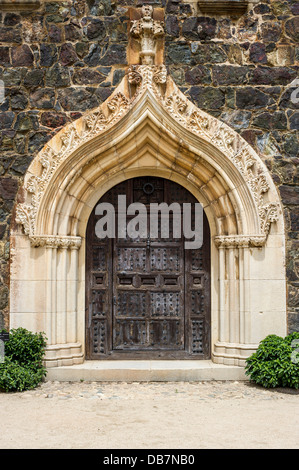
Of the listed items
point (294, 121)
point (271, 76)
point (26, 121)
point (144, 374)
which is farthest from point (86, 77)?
point (144, 374)

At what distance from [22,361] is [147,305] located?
1862 mm

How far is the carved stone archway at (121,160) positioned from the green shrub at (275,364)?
1.25ft

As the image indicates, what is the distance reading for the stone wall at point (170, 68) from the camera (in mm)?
6684

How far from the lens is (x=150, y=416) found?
4.82m

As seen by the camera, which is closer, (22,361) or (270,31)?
(22,361)

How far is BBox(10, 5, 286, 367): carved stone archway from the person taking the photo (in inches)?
257

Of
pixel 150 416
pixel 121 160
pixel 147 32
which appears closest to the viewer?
pixel 150 416

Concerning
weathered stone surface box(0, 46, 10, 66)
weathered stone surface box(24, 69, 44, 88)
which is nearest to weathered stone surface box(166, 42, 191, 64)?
weathered stone surface box(24, 69, 44, 88)

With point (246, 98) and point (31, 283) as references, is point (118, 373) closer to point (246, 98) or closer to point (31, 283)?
point (31, 283)

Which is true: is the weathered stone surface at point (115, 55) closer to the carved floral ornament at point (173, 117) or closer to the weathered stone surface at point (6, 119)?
the carved floral ornament at point (173, 117)

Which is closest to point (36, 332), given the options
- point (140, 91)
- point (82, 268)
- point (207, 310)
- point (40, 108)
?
point (82, 268)

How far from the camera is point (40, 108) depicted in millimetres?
6691

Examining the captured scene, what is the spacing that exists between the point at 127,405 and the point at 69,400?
68 centimetres

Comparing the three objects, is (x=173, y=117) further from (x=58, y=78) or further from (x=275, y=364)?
(x=275, y=364)
